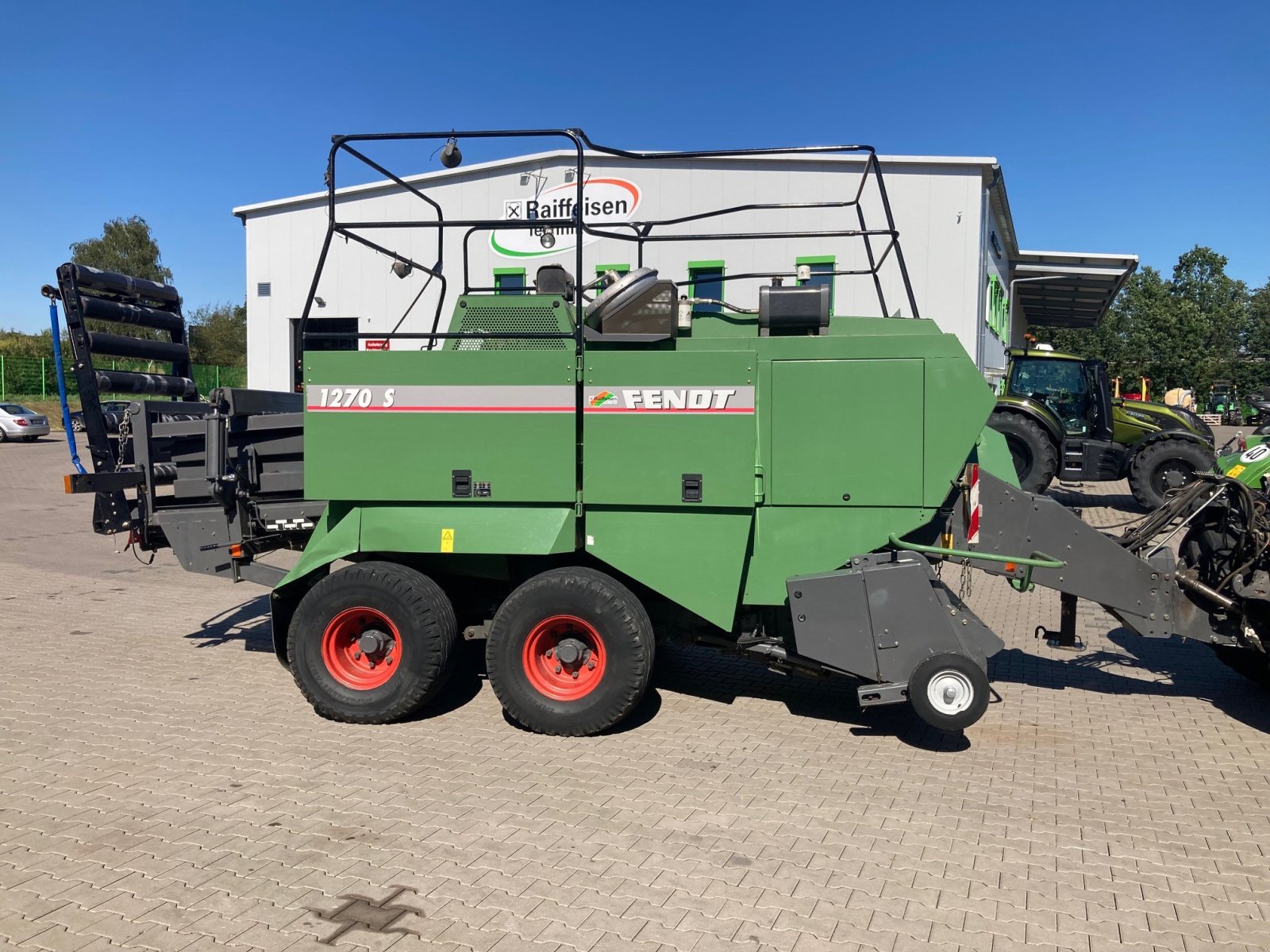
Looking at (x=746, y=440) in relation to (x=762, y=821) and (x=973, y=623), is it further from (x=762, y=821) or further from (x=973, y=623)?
(x=762, y=821)

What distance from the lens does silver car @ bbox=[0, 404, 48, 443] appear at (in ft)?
94.8

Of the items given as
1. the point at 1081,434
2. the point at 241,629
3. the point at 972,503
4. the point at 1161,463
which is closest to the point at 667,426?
the point at 972,503

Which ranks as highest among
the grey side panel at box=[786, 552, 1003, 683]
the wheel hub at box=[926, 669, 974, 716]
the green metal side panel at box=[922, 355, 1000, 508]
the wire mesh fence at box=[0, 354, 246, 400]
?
the wire mesh fence at box=[0, 354, 246, 400]

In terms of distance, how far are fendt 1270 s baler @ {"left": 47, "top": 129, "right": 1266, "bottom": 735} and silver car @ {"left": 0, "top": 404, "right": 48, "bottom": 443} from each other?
29.0 meters

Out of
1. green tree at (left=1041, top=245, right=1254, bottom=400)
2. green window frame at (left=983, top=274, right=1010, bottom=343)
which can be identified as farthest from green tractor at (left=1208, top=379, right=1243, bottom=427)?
green window frame at (left=983, top=274, right=1010, bottom=343)

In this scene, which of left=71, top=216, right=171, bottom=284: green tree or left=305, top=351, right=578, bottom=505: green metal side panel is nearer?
left=305, top=351, right=578, bottom=505: green metal side panel

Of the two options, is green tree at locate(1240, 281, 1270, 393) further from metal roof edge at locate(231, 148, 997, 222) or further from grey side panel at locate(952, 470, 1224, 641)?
grey side panel at locate(952, 470, 1224, 641)

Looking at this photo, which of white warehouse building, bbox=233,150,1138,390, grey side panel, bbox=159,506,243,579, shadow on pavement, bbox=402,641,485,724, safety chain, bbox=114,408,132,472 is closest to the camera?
shadow on pavement, bbox=402,641,485,724

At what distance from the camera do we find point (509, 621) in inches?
202

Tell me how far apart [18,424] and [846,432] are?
3135 cm

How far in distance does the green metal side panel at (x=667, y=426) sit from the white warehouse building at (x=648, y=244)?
950cm

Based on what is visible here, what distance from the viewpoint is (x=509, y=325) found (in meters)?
5.42

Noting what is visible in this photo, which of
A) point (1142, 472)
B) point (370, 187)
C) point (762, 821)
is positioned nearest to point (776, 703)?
point (762, 821)

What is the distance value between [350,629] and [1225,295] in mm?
78113
